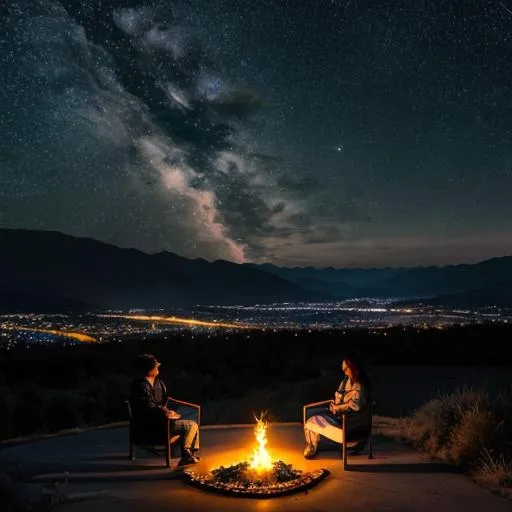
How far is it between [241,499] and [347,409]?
2.13 meters

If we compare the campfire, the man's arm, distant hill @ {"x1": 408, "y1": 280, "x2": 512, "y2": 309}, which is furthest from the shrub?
distant hill @ {"x1": 408, "y1": 280, "x2": 512, "y2": 309}

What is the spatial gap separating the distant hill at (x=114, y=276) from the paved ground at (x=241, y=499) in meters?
87.6

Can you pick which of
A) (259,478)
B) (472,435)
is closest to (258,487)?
(259,478)

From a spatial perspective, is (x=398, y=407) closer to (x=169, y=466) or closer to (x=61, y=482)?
(x=169, y=466)

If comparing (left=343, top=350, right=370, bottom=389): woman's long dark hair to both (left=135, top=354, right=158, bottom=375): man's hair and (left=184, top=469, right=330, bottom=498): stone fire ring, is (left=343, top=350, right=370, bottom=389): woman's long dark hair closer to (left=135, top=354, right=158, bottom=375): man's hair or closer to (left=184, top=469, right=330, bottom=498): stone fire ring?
(left=184, top=469, right=330, bottom=498): stone fire ring

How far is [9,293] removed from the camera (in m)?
90.0

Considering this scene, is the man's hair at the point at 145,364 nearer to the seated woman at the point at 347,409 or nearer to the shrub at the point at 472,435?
the seated woman at the point at 347,409

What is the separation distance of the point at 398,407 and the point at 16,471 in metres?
11.2

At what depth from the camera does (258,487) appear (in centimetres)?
705

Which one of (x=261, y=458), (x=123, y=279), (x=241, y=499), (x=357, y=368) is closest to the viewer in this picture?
(x=241, y=499)

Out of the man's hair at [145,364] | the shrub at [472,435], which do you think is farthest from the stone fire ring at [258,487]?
the shrub at [472,435]

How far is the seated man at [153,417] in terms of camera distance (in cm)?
824

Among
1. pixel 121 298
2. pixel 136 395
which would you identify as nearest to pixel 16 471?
pixel 136 395

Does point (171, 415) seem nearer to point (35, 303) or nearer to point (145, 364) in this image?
point (145, 364)
